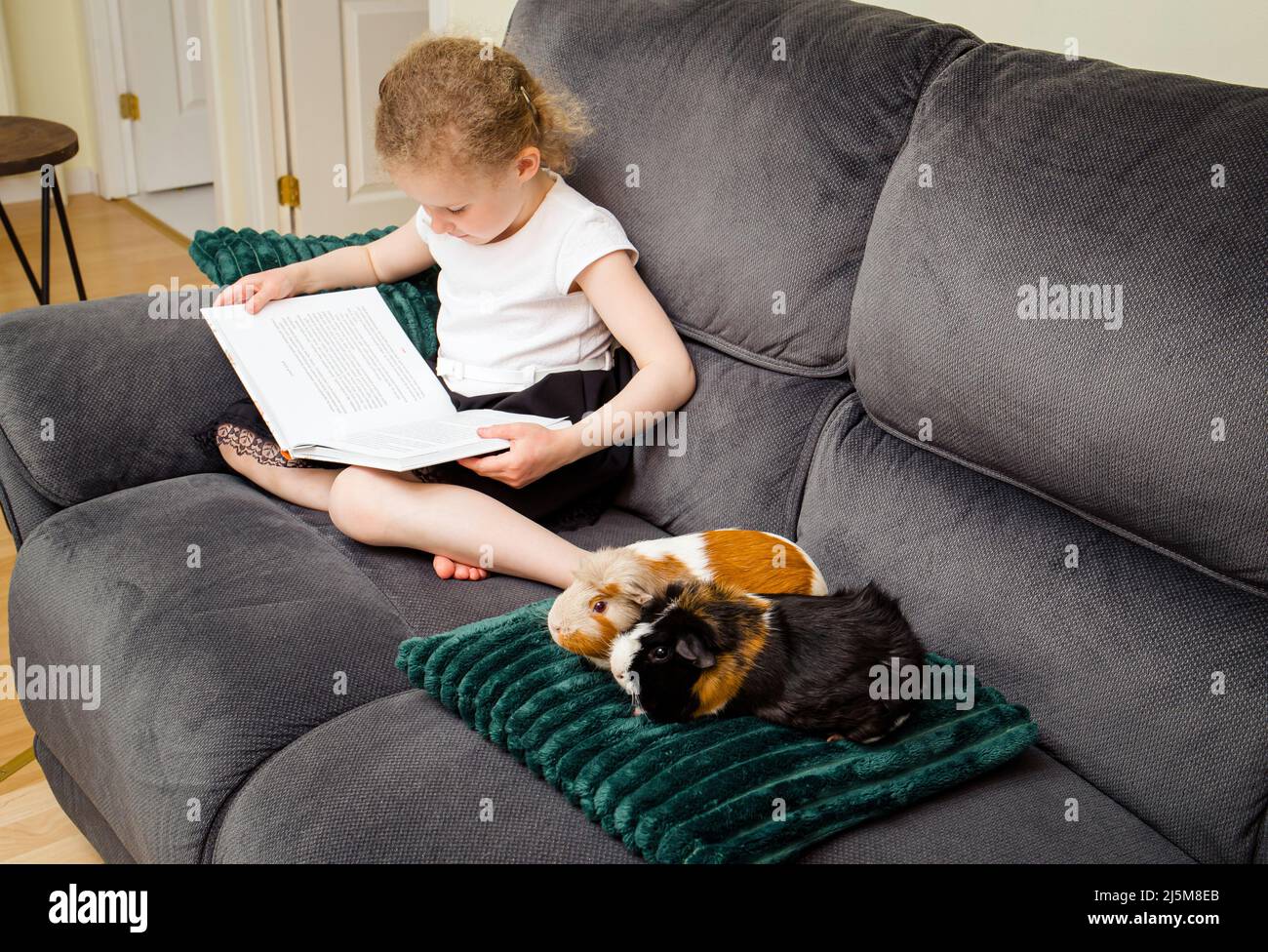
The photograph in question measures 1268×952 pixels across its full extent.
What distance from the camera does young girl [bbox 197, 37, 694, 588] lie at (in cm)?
142

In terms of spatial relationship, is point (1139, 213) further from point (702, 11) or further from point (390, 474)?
point (390, 474)

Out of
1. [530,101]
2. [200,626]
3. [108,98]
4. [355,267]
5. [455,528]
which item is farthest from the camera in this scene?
[108,98]

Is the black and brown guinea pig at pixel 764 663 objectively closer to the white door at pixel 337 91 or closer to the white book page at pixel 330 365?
the white book page at pixel 330 365

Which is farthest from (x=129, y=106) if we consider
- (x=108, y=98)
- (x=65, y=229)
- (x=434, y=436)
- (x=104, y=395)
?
(x=434, y=436)

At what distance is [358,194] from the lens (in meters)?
3.34

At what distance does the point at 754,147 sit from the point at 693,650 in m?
0.69

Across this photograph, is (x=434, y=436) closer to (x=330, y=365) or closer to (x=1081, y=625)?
(x=330, y=365)

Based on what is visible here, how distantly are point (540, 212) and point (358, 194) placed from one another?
76.8 inches

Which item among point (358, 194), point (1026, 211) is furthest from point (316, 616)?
point (358, 194)

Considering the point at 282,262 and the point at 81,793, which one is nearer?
the point at 81,793

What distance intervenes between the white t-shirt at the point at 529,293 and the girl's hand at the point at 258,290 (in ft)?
0.72

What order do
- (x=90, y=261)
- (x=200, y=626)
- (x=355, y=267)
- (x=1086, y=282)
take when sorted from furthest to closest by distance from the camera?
1. (x=90, y=261)
2. (x=355, y=267)
3. (x=200, y=626)
4. (x=1086, y=282)

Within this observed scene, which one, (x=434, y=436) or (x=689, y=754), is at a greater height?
(x=434, y=436)

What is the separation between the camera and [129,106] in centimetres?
377
